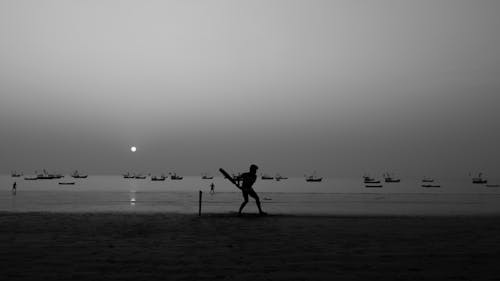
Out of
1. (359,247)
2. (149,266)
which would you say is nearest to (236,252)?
(149,266)

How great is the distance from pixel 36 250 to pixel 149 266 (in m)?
3.38

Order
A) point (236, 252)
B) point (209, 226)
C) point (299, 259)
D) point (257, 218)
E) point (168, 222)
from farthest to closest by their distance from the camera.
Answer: point (257, 218), point (168, 222), point (209, 226), point (236, 252), point (299, 259)

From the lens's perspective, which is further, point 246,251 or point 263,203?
point 263,203

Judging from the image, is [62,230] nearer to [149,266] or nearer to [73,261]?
[73,261]

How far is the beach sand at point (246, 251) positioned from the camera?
784cm

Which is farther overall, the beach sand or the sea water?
the sea water

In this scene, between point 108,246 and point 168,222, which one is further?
point 168,222

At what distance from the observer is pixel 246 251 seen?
33.7 ft

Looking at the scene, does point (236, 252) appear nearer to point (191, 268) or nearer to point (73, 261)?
point (191, 268)

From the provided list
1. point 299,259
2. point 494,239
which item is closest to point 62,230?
point 299,259

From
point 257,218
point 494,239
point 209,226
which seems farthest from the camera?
point 257,218

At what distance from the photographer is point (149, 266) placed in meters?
8.47

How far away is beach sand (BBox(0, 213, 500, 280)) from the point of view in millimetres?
7840

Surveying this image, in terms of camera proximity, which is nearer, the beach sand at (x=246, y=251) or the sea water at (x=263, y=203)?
the beach sand at (x=246, y=251)
